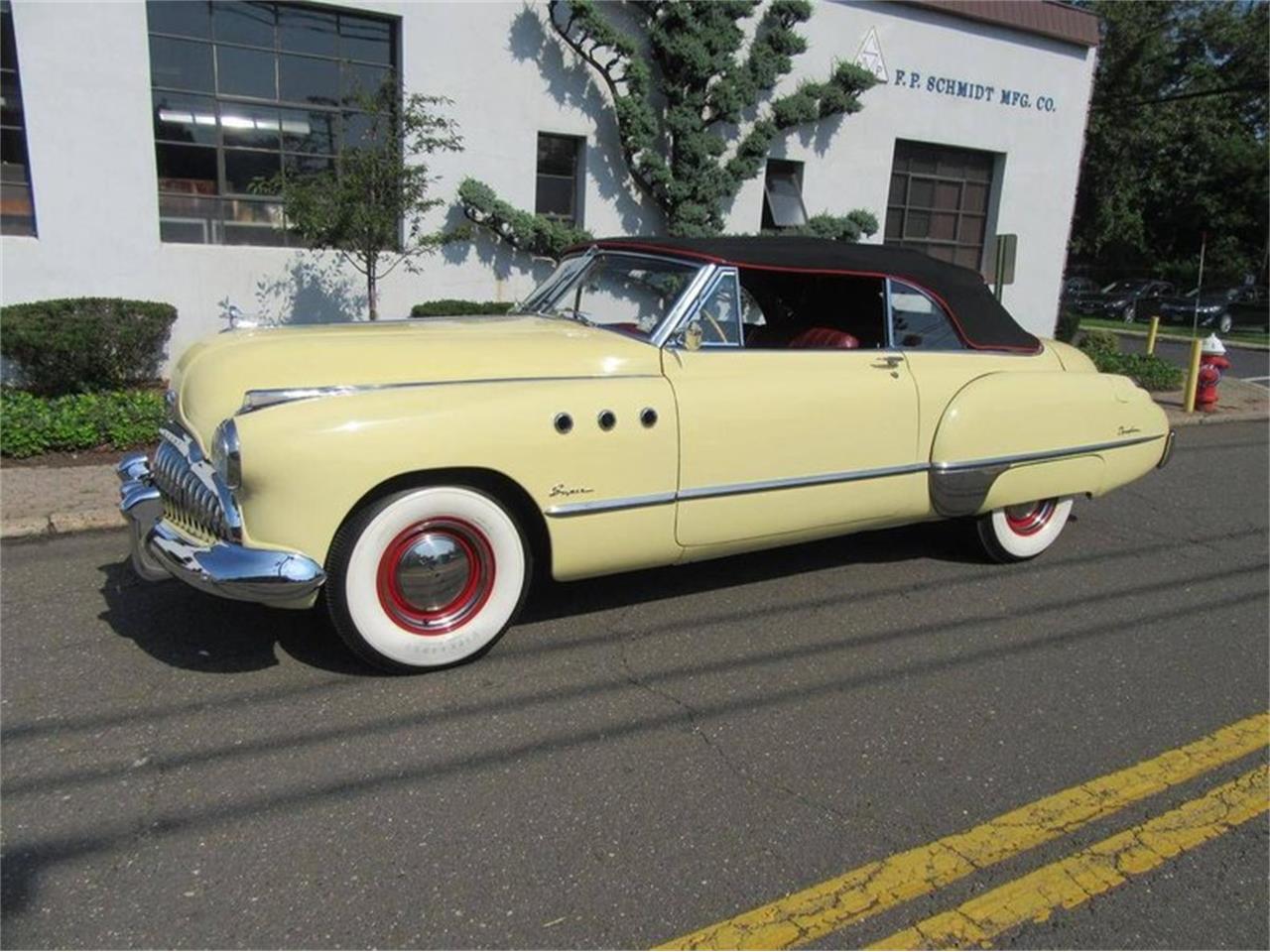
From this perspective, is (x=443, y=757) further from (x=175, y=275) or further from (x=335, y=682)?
(x=175, y=275)

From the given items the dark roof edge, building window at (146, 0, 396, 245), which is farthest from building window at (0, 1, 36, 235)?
the dark roof edge

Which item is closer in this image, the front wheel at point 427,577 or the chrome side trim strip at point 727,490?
the front wheel at point 427,577

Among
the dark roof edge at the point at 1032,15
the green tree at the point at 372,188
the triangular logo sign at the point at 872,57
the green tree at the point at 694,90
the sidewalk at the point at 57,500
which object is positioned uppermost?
the dark roof edge at the point at 1032,15

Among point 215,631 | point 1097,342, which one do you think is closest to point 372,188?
point 215,631

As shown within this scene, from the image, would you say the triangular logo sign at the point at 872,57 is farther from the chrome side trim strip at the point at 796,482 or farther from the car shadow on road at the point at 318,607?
the chrome side trim strip at the point at 796,482

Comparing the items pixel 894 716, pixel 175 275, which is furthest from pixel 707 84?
pixel 894 716

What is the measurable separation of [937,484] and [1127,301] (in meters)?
28.6

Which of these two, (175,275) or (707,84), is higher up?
(707,84)

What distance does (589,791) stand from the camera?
9.80ft

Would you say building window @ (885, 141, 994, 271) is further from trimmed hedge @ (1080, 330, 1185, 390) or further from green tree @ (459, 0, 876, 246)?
trimmed hedge @ (1080, 330, 1185, 390)

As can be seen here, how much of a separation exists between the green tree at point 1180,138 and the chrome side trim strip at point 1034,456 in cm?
3085

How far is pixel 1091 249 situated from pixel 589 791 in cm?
3932

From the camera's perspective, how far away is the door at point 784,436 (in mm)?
4078

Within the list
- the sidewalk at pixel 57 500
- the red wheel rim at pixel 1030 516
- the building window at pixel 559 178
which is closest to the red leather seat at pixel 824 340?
the red wheel rim at pixel 1030 516
